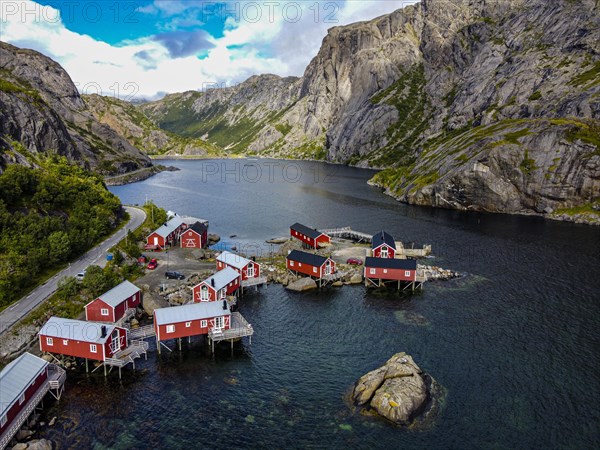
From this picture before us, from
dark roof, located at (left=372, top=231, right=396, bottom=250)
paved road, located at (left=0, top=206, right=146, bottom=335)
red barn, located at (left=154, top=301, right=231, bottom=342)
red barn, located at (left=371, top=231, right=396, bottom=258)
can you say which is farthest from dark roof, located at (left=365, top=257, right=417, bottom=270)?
paved road, located at (left=0, top=206, right=146, bottom=335)

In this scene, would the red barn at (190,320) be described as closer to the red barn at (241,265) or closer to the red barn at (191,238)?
the red barn at (241,265)

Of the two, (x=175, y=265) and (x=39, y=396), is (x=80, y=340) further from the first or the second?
(x=175, y=265)

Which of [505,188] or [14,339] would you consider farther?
[505,188]

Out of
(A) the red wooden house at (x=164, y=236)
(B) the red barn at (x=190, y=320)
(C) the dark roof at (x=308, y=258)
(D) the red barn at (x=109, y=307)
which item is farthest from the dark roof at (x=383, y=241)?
(D) the red barn at (x=109, y=307)

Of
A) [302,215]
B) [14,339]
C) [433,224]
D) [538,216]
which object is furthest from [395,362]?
[538,216]

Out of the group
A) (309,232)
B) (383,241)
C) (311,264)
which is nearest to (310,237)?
(309,232)

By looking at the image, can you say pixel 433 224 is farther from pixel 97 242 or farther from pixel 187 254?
pixel 97 242
